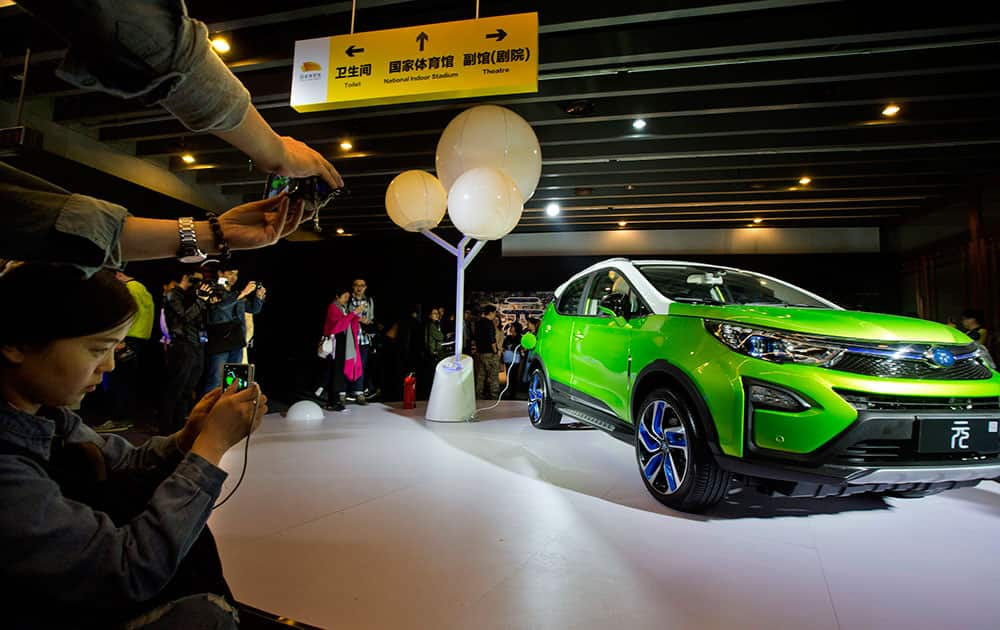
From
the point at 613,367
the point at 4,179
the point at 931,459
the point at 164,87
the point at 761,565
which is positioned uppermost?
the point at 164,87

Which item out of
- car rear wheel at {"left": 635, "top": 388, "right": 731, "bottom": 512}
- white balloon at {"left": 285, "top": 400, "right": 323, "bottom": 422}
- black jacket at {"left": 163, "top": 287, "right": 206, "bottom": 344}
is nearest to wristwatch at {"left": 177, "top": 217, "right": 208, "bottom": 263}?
car rear wheel at {"left": 635, "top": 388, "right": 731, "bottom": 512}

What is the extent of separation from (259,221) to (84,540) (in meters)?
0.76

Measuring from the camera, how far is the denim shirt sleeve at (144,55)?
741 mm

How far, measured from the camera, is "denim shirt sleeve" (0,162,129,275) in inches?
31.4

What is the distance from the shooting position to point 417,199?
5277 millimetres

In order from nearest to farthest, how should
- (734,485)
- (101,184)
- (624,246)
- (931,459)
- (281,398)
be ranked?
(931,459) → (734,485) → (101,184) → (281,398) → (624,246)

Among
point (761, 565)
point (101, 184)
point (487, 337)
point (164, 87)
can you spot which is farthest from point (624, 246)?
point (164, 87)

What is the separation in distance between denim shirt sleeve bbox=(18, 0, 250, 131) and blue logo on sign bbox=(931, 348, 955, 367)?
2.82 metres

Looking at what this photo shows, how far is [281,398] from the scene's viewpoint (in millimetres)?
7348

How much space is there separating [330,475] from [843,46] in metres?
5.44

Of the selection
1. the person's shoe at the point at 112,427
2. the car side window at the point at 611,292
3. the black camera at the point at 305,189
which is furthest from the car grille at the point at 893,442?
the person's shoe at the point at 112,427

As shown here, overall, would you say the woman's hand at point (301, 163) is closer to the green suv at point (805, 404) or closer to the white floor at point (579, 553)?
the white floor at point (579, 553)

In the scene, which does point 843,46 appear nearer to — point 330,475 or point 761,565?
point 761,565

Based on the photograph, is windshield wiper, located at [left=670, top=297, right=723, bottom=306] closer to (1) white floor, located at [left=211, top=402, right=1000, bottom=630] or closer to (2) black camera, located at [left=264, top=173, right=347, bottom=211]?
(1) white floor, located at [left=211, top=402, right=1000, bottom=630]
